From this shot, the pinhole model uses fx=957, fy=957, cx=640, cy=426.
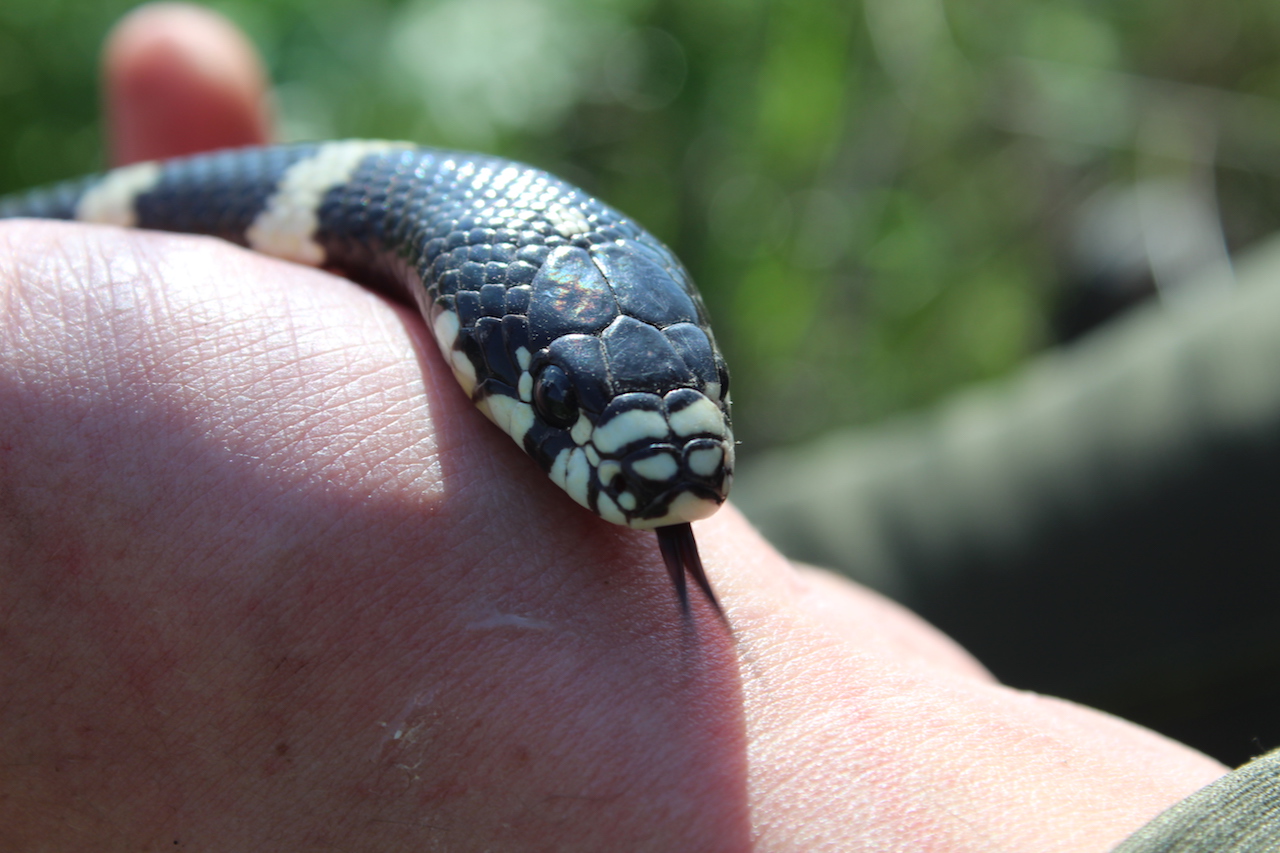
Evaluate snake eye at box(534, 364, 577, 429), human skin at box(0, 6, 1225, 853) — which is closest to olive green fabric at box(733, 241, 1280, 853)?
human skin at box(0, 6, 1225, 853)

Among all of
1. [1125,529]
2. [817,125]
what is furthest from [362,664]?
[817,125]

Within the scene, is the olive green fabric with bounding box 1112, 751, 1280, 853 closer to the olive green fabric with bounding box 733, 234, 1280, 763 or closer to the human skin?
the human skin

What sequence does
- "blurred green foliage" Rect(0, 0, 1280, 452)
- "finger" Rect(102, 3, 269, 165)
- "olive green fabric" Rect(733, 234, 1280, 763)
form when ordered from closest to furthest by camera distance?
"olive green fabric" Rect(733, 234, 1280, 763), "finger" Rect(102, 3, 269, 165), "blurred green foliage" Rect(0, 0, 1280, 452)

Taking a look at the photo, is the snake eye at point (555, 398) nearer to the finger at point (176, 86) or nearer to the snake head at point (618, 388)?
the snake head at point (618, 388)

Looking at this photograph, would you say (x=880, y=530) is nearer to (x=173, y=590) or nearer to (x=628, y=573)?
(x=628, y=573)

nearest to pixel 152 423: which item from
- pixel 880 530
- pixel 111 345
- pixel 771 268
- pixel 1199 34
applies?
pixel 111 345

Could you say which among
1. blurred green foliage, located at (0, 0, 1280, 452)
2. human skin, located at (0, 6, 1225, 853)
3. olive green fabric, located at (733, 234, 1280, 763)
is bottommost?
olive green fabric, located at (733, 234, 1280, 763)

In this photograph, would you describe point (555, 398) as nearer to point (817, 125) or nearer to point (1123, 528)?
point (1123, 528)
